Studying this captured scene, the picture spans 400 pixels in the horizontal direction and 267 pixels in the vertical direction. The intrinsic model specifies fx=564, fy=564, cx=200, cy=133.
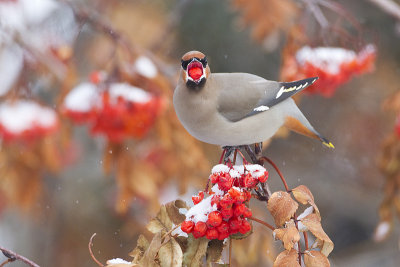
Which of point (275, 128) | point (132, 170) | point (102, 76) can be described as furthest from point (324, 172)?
point (275, 128)

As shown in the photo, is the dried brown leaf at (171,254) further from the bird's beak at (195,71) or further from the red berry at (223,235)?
the bird's beak at (195,71)

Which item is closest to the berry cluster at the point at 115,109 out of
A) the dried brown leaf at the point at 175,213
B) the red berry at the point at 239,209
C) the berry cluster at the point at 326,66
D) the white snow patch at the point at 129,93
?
the white snow patch at the point at 129,93

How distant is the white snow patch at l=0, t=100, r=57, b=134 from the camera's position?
6.45 feet

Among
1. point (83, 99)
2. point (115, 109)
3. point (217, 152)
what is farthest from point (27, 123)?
point (217, 152)

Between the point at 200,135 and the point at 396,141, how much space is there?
1356 millimetres

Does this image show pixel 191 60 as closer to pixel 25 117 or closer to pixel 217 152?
pixel 25 117

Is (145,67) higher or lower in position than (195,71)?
lower

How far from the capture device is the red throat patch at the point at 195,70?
2.17 feet

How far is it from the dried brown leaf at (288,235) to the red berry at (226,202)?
7cm

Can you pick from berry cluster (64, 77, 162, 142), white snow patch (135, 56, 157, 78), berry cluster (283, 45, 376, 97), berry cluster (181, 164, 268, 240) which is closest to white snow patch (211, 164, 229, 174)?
berry cluster (181, 164, 268, 240)

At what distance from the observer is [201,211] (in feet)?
2.48

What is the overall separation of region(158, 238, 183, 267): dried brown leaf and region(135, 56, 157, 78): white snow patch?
3.84ft

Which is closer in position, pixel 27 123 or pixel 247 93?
pixel 247 93

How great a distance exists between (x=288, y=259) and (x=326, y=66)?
97cm
